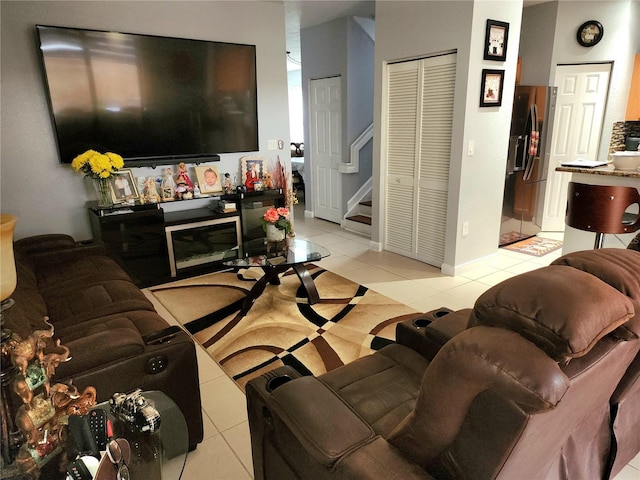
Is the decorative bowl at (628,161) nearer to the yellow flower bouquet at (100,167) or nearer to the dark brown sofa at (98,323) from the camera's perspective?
the dark brown sofa at (98,323)

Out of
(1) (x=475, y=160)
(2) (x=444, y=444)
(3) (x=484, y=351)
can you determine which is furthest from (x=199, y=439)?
(1) (x=475, y=160)

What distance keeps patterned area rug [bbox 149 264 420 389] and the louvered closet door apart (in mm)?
997

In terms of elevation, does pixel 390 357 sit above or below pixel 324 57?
below

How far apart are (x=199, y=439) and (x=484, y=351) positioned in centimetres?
155

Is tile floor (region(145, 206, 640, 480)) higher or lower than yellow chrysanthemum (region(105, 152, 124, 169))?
lower

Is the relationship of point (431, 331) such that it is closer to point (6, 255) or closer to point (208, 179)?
point (6, 255)

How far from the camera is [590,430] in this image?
1.39 meters

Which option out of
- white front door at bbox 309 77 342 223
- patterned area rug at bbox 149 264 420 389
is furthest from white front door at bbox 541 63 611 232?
patterned area rug at bbox 149 264 420 389

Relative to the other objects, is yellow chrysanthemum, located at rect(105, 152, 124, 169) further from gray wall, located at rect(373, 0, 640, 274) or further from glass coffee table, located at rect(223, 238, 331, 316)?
gray wall, located at rect(373, 0, 640, 274)

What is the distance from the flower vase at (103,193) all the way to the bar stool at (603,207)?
3653mm

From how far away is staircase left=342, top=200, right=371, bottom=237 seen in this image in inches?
211

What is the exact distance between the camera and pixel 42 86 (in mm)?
3336

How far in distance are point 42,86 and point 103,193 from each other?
0.97 meters

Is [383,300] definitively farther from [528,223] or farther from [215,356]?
[528,223]
